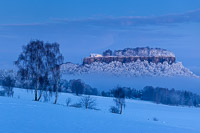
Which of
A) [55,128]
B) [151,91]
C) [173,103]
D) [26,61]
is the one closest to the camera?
[55,128]

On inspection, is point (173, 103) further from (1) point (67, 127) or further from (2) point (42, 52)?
(1) point (67, 127)

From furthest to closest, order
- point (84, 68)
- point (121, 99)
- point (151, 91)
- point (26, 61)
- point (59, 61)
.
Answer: point (84, 68) → point (151, 91) → point (121, 99) → point (59, 61) → point (26, 61)

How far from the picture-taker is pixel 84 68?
180 m

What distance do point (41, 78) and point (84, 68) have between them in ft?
490

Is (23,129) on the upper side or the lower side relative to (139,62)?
lower

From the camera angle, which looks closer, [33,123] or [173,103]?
[33,123]

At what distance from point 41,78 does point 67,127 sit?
1578cm

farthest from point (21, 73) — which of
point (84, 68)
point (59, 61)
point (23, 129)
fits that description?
point (84, 68)

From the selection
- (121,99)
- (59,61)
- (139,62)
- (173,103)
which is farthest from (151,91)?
(139,62)

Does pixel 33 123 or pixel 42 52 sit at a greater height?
pixel 42 52

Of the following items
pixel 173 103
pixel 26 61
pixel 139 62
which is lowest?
pixel 173 103

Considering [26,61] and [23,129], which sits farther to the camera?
[26,61]

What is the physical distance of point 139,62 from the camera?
594 feet

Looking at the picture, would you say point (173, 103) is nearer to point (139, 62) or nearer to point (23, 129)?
point (23, 129)
